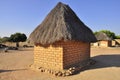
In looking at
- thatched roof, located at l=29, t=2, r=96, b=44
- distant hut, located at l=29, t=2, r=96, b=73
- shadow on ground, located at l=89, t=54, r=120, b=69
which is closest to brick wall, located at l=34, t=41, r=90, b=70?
distant hut, located at l=29, t=2, r=96, b=73

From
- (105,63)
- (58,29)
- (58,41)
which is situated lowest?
(105,63)

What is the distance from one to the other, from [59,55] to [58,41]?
82cm

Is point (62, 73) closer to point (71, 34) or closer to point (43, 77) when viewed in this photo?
point (43, 77)

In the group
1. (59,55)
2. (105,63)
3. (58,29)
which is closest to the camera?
(59,55)

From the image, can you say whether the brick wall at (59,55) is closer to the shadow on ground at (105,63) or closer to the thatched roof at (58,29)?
the thatched roof at (58,29)

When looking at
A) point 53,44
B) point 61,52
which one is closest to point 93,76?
point 61,52

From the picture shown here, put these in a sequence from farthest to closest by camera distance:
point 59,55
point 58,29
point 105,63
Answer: point 105,63
point 58,29
point 59,55

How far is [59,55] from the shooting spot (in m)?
9.48

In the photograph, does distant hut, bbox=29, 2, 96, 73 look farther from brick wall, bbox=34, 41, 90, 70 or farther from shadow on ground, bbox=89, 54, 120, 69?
shadow on ground, bbox=89, 54, 120, 69

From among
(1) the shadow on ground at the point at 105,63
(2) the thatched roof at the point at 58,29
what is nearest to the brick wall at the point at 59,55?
(2) the thatched roof at the point at 58,29

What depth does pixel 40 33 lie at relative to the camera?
10.8 meters

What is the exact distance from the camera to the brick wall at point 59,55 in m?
9.47

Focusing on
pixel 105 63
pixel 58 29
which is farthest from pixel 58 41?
pixel 105 63

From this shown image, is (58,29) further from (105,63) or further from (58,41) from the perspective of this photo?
(105,63)
